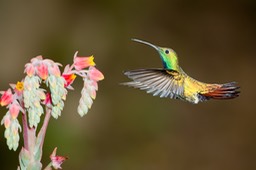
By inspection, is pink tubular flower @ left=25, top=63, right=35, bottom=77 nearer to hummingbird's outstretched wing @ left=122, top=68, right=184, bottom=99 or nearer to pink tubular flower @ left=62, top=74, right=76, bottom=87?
pink tubular flower @ left=62, top=74, right=76, bottom=87

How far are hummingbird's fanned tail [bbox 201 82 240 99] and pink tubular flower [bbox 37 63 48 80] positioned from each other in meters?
0.59

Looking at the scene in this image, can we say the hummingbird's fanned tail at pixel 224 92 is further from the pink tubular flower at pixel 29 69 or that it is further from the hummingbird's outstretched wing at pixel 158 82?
the pink tubular flower at pixel 29 69

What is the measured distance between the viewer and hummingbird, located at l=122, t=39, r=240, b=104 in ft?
4.26

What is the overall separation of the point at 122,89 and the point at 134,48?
1.15ft

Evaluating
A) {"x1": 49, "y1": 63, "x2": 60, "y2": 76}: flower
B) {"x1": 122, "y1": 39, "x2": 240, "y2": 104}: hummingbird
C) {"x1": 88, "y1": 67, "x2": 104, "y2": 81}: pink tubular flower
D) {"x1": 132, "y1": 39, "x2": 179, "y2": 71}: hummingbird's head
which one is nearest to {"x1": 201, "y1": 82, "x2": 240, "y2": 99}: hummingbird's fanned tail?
{"x1": 122, "y1": 39, "x2": 240, "y2": 104}: hummingbird

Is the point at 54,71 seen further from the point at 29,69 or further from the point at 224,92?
the point at 224,92

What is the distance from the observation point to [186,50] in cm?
427

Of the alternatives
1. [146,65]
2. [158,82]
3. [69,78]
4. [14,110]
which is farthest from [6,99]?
[146,65]

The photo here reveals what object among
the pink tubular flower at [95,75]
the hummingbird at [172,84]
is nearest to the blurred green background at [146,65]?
the hummingbird at [172,84]

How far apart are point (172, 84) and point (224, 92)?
16 cm

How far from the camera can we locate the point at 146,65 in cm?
419

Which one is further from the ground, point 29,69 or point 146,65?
point 146,65

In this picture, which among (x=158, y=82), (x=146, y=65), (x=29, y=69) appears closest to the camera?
(x=29, y=69)

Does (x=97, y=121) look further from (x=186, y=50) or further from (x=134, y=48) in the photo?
(x=186, y=50)
